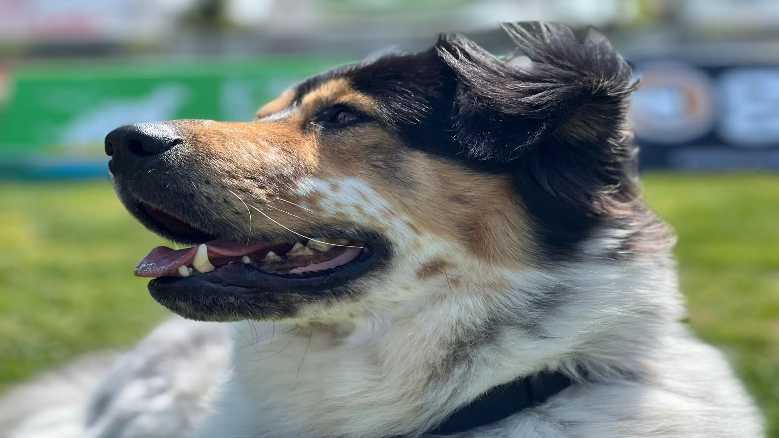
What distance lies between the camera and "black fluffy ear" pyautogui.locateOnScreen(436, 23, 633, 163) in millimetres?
2840

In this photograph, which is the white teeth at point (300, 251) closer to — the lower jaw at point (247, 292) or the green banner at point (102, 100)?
the lower jaw at point (247, 292)

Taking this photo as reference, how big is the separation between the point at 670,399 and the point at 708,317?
Result: 3.36 metres

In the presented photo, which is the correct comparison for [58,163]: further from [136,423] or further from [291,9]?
[136,423]

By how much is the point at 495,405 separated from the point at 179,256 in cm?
103

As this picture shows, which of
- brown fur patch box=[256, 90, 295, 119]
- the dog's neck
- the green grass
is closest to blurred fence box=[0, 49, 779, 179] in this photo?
the green grass

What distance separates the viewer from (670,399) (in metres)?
2.78

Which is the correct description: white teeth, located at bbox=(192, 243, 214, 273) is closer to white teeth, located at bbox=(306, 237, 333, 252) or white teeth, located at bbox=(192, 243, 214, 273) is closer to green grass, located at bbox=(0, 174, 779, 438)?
white teeth, located at bbox=(306, 237, 333, 252)

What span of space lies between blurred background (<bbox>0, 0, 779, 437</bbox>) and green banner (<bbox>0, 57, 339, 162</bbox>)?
0.02 m

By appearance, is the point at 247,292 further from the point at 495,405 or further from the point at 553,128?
the point at 553,128

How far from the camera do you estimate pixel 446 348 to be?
9.09ft

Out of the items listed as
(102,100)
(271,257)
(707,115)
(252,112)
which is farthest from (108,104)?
(271,257)

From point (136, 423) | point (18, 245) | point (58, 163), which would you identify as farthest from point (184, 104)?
point (136, 423)

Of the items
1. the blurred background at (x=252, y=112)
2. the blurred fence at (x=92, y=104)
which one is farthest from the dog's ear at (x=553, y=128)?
the blurred fence at (x=92, y=104)

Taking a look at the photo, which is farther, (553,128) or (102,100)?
(102,100)
